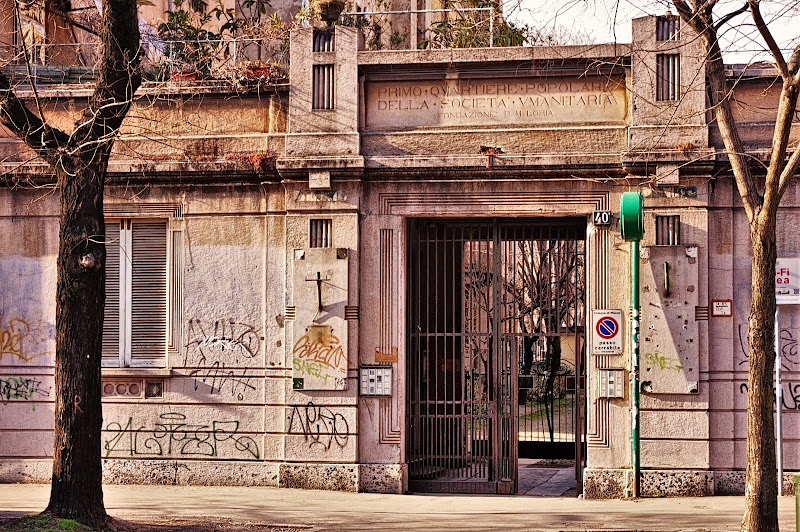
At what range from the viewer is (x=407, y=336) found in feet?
46.4

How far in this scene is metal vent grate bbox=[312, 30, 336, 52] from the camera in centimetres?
1410

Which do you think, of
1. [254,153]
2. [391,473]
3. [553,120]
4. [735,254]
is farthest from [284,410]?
[735,254]

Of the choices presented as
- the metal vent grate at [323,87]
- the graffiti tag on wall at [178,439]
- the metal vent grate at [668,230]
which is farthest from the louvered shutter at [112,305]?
the metal vent grate at [668,230]

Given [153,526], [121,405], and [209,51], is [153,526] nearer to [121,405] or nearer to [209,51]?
[121,405]

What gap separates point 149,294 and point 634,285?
6.32 meters

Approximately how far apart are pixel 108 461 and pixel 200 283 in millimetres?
2615

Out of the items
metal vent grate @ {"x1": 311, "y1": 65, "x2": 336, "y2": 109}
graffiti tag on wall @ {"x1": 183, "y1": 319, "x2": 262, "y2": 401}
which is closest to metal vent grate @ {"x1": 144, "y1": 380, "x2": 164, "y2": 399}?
graffiti tag on wall @ {"x1": 183, "y1": 319, "x2": 262, "y2": 401}

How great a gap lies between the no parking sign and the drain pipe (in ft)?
0.56

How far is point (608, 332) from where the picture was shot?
1342 cm

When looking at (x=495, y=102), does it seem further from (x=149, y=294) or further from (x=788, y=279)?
(x=149, y=294)

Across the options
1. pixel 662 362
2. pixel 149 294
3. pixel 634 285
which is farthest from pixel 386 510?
pixel 149 294

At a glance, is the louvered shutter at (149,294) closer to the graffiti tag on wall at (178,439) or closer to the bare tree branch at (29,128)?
the graffiti tag on wall at (178,439)

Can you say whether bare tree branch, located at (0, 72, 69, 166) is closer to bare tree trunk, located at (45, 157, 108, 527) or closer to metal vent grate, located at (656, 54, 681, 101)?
bare tree trunk, located at (45, 157, 108, 527)

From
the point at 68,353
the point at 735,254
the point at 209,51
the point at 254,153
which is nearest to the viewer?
the point at 68,353
